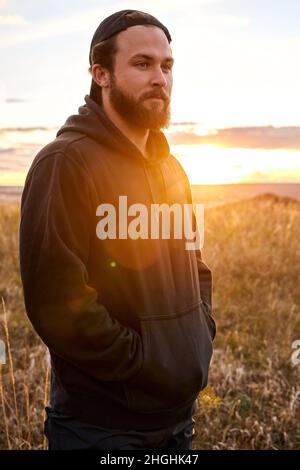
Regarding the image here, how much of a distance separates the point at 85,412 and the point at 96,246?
0.66 metres

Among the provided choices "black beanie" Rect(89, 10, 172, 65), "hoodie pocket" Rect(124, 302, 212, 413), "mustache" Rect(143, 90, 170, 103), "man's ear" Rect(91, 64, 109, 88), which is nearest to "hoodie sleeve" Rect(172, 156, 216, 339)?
"hoodie pocket" Rect(124, 302, 212, 413)

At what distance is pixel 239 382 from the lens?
4.63 m

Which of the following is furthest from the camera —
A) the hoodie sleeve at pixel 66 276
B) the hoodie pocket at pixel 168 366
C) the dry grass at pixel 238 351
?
the dry grass at pixel 238 351

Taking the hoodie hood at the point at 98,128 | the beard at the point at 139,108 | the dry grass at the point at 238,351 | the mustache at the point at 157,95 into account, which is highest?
the mustache at the point at 157,95

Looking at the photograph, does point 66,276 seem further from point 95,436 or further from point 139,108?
point 139,108

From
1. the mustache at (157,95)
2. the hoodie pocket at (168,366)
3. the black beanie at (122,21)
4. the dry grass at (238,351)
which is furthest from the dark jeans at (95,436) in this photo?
the black beanie at (122,21)

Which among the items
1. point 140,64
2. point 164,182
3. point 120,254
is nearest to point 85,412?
point 120,254

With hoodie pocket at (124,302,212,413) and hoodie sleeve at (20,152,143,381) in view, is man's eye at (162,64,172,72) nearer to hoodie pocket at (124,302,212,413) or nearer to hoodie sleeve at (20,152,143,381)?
hoodie sleeve at (20,152,143,381)

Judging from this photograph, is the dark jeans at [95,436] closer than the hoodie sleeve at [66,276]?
No

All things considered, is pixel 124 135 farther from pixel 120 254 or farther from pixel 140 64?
pixel 120 254

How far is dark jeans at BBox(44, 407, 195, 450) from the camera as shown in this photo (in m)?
2.27

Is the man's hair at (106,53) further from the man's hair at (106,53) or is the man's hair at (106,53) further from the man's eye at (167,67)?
the man's eye at (167,67)

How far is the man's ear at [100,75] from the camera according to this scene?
2.52 metres

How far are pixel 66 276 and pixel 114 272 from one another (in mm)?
219
